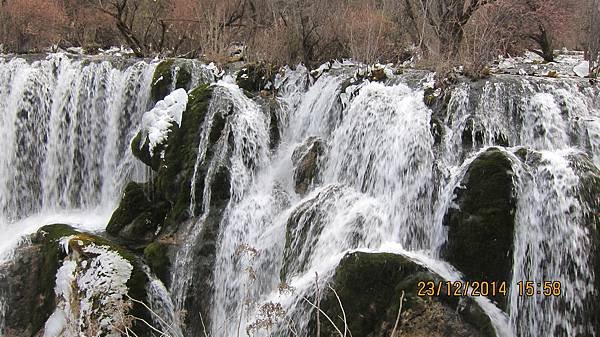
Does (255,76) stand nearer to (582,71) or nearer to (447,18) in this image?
(447,18)

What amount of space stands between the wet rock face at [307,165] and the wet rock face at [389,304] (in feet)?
8.71

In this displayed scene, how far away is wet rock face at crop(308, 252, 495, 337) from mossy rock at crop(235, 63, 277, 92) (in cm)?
501

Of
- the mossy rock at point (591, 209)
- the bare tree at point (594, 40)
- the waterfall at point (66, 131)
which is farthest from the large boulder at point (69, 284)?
the bare tree at point (594, 40)

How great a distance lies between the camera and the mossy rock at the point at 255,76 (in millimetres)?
9578

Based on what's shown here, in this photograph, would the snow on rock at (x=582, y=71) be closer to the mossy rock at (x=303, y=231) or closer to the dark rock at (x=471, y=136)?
the dark rock at (x=471, y=136)

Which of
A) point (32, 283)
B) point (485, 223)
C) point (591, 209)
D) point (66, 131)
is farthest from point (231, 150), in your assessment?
point (591, 209)

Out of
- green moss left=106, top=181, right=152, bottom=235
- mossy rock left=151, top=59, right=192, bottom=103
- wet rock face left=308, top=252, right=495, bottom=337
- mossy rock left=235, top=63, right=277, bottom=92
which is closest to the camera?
wet rock face left=308, top=252, right=495, bottom=337

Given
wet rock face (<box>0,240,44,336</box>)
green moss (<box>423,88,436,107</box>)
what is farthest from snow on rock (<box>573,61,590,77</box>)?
wet rock face (<box>0,240,44,336</box>)

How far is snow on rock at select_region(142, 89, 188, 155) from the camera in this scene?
27.1 ft

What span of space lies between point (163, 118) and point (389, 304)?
494cm

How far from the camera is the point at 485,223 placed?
5.52 meters

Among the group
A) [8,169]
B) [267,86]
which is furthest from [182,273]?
[8,169]

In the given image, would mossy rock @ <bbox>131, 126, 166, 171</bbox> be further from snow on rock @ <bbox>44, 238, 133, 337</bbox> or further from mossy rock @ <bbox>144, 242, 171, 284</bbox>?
snow on rock @ <bbox>44, 238, 133, 337</bbox>

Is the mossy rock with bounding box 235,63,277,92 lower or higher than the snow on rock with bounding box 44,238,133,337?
higher
